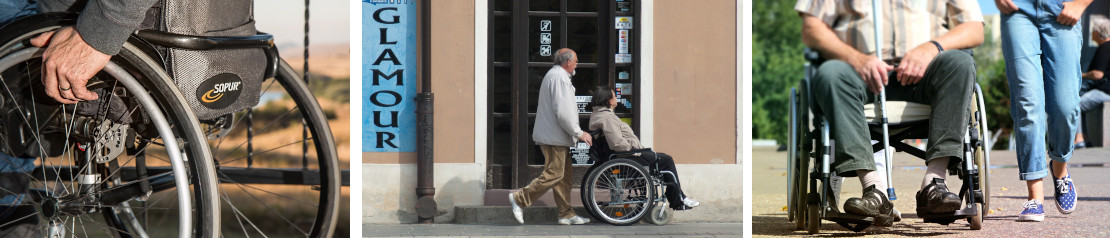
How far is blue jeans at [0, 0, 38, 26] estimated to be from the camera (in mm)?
2781

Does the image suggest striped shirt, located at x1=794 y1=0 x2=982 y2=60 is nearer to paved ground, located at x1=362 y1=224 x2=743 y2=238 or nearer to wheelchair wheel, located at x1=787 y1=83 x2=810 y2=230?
wheelchair wheel, located at x1=787 y1=83 x2=810 y2=230

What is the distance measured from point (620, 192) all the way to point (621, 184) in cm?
2

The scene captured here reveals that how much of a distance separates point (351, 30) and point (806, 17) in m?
1.16

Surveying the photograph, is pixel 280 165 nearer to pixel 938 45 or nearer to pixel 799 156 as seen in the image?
pixel 799 156

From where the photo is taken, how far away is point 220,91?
8.98 ft

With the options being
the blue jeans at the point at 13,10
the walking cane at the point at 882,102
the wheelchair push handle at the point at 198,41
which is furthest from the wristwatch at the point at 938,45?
the blue jeans at the point at 13,10

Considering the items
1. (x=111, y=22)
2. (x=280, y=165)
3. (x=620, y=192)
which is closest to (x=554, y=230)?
(x=620, y=192)

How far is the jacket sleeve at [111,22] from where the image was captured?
2482 millimetres

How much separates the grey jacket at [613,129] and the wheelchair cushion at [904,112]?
24.0 inches

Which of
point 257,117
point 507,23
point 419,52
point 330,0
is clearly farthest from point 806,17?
point 257,117

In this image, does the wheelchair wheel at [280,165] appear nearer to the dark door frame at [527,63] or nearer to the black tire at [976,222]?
the dark door frame at [527,63]

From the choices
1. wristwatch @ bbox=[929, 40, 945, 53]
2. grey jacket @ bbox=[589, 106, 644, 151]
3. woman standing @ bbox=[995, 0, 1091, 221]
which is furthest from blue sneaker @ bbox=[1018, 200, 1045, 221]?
grey jacket @ bbox=[589, 106, 644, 151]

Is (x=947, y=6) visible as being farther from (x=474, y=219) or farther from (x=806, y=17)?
(x=474, y=219)

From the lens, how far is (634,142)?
307 cm
